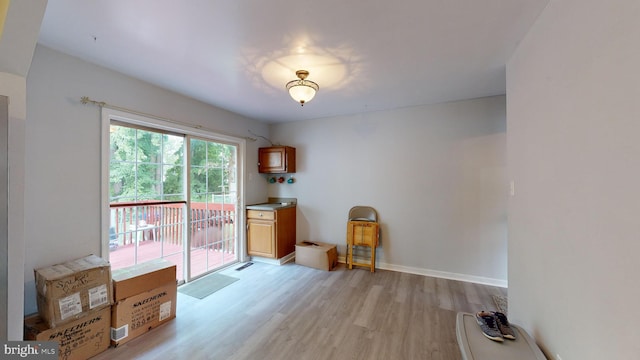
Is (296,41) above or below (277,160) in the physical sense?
above

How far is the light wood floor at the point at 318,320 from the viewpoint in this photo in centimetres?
181

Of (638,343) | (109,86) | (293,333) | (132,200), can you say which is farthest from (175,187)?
(638,343)

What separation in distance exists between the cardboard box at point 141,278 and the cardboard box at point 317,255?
1807 mm

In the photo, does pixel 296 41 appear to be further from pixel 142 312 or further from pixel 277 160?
pixel 142 312

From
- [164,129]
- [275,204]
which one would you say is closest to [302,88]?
[164,129]

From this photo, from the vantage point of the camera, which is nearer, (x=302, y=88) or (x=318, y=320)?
(x=302, y=88)

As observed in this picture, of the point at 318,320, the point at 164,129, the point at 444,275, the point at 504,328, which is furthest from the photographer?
the point at 444,275

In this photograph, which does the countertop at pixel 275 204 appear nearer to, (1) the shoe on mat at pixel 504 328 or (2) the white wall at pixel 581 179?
(1) the shoe on mat at pixel 504 328

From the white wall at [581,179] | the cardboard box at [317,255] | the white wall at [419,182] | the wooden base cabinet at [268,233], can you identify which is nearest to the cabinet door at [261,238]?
the wooden base cabinet at [268,233]

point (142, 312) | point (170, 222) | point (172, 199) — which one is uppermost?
point (172, 199)

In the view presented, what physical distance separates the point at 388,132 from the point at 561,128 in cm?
229

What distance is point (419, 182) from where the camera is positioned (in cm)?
330

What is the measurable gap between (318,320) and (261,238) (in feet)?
5.81

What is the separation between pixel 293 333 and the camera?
6.63ft
